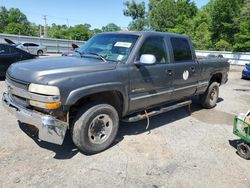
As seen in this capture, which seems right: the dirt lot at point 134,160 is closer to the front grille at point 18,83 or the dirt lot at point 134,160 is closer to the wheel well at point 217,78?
the front grille at point 18,83

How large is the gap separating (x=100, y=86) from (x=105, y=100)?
53cm

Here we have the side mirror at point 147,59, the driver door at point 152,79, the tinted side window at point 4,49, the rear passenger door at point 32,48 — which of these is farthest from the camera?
the rear passenger door at point 32,48

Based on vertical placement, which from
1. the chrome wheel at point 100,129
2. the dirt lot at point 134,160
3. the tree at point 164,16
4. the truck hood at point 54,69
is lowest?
the dirt lot at point 134,160

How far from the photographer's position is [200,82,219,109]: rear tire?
7.14m

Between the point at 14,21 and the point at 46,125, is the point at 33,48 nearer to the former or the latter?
the point at 46,125

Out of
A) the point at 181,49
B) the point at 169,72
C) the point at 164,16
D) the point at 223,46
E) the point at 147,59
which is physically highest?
the point at 164,16

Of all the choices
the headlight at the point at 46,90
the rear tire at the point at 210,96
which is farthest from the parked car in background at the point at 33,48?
the headlight at the point at 46,90

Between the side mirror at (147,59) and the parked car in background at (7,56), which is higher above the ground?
the side mirror at (147,59)

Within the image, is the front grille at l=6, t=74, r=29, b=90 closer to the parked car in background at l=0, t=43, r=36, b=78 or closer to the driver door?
the driver door

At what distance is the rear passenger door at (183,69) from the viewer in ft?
18.0

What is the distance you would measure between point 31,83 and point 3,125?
2086 millimetres

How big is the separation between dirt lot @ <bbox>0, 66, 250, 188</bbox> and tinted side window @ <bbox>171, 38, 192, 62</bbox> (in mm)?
1533

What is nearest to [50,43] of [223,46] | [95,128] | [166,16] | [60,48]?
[60,48]

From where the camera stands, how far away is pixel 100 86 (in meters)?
3.93
